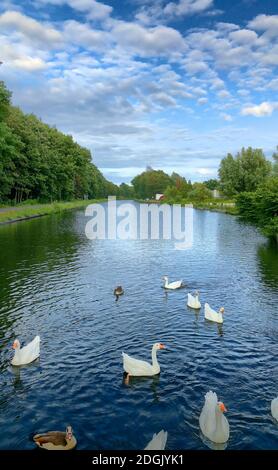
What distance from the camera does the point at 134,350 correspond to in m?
15.0

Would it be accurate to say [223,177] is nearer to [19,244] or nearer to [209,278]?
[19,244]

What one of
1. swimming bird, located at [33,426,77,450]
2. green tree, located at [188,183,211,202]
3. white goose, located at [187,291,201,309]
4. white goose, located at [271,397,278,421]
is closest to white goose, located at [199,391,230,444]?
white goose, located at [271,397,278,421]

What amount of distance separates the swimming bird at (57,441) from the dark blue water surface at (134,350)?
1.29ft

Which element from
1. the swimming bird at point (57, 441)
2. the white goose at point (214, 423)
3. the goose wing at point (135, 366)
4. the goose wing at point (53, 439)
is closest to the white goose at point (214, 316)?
the goose wing at point (135, 366)

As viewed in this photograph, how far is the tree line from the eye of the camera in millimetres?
66438

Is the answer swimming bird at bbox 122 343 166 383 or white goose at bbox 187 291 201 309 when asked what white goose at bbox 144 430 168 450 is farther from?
white goose at bbox 187 291 201 309

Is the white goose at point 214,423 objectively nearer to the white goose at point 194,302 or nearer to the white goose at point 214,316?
the white goose at point 214,316

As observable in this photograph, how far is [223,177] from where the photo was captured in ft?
359

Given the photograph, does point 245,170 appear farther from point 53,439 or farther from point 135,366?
point 53,439

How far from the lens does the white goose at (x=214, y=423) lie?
31.2 feet

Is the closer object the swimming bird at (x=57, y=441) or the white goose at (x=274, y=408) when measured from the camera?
the swimming bird at (x=57, y=441)

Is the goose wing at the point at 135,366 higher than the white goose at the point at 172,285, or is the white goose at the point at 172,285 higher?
the white goose at the point at 172,285

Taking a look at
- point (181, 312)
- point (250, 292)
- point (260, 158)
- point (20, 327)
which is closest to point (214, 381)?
point (181, 312)

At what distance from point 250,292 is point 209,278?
389 centimetres
